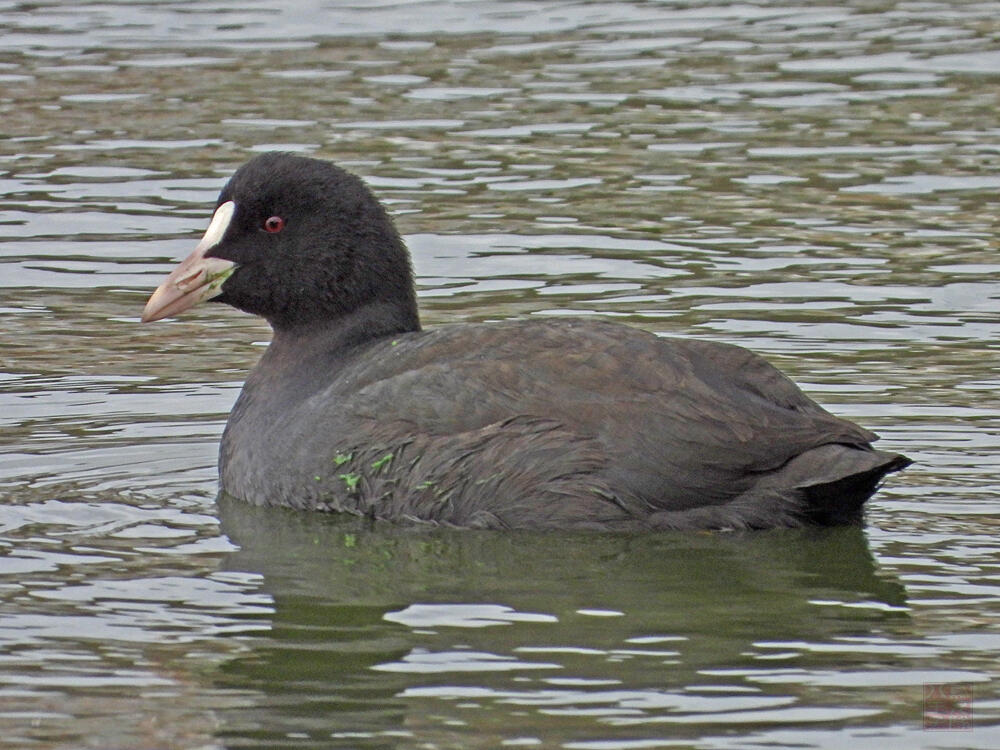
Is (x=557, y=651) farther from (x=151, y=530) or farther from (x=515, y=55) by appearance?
(x=515, y=55)

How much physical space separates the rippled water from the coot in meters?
Result: 0.15

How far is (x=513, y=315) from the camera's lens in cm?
1106

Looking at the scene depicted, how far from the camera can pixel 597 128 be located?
14.7m

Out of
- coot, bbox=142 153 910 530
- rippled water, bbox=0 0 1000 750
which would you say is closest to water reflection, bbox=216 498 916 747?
rippled water, bbox=0 0 1000 750

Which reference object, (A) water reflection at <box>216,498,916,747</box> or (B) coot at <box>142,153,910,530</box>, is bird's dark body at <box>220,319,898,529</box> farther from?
(A) water reflection at <box>216,498,916,747</box>

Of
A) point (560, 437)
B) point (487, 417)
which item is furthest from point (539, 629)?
point (487, 417)

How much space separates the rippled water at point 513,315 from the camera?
241 inches

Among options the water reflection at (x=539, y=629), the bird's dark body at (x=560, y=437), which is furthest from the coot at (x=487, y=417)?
the water reflection at (x=539, y=629)

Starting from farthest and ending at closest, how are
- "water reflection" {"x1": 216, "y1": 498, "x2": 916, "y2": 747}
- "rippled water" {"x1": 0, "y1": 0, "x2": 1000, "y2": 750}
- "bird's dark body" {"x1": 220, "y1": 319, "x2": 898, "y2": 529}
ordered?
"bird's dark body" {"x1": 220, "y1": 319, "x2": 898, "y2": 529} → "rippled water" {"x1": 0, "y1": 0, "x2": 1000, "y2": 750} → "water reflection" {"x1": 216, "y1": 498, "x2": 916, "y2": 747}

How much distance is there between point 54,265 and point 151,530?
14.8 feet

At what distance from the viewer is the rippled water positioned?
20.1ft

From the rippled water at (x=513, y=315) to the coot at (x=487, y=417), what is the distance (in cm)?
15

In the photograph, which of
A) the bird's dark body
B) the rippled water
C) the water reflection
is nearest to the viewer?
the water reflection

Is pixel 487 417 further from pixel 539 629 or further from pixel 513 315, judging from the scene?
pixel 513 315
